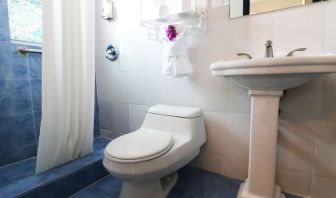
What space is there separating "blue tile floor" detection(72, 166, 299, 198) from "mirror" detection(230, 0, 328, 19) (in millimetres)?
1048

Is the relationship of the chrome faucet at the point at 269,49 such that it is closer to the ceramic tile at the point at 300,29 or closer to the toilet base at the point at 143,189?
the ceramic tile at the point at 300,29

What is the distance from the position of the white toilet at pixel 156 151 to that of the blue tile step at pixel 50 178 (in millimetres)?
362

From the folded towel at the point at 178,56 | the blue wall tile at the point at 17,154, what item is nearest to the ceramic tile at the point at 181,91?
the folded towel at the point at 178,56

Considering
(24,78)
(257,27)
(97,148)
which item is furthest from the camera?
(97,148)

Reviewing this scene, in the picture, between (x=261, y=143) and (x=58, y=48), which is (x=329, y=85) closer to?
(x=261, y=143)

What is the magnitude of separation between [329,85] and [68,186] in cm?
158

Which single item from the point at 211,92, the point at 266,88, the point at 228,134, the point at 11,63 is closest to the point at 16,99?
the point at 11,63

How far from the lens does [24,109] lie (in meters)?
1.51

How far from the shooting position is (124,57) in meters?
1.76

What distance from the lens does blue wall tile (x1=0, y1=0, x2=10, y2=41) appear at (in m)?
1.37

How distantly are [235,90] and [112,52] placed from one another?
112 centimetres

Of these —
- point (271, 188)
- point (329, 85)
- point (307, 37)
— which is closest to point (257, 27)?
point (307, 37)

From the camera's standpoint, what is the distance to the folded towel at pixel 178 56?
1301 millimetres

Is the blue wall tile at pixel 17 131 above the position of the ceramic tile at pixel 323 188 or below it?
above
